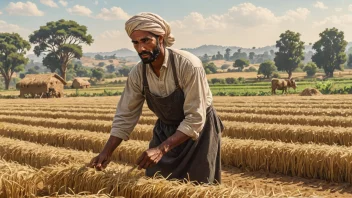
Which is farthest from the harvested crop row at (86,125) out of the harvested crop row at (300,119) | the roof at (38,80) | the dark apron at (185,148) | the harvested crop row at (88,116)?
the roof at (38,80)

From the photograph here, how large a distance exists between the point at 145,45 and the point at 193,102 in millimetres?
663

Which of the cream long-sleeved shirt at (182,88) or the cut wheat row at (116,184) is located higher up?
the cream long-sleeved shirt at (182,88)

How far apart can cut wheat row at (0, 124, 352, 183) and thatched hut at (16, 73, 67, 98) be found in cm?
4031

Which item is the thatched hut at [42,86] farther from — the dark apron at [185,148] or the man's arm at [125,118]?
the dark apron at [185,148]

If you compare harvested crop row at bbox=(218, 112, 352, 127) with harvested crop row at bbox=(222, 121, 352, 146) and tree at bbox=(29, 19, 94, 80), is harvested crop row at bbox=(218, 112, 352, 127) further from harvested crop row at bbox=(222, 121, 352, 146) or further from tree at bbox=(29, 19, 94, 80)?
tree at bbox=(29, 19, 94, 80)

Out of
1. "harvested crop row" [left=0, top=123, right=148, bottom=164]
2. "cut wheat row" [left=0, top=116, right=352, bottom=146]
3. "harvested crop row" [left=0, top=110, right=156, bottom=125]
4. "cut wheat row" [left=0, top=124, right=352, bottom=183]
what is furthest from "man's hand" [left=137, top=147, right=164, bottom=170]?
"harvested crop row" [left=0, top=110, right=156, bottom=125]

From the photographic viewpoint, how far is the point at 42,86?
155ft

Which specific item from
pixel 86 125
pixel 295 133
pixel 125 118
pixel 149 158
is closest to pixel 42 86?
pixel 86 125

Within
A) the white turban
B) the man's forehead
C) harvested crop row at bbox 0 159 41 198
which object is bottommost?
harvested crop row at bbox 0 159 41 198

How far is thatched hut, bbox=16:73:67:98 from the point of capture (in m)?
47.1

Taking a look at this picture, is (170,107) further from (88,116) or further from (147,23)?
(88,116)

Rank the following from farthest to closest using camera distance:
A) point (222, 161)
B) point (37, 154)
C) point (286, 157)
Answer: point (222, 161) → point (37, 154) → point (286, 157)

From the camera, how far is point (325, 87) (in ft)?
142

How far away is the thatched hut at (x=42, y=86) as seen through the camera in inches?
1855
